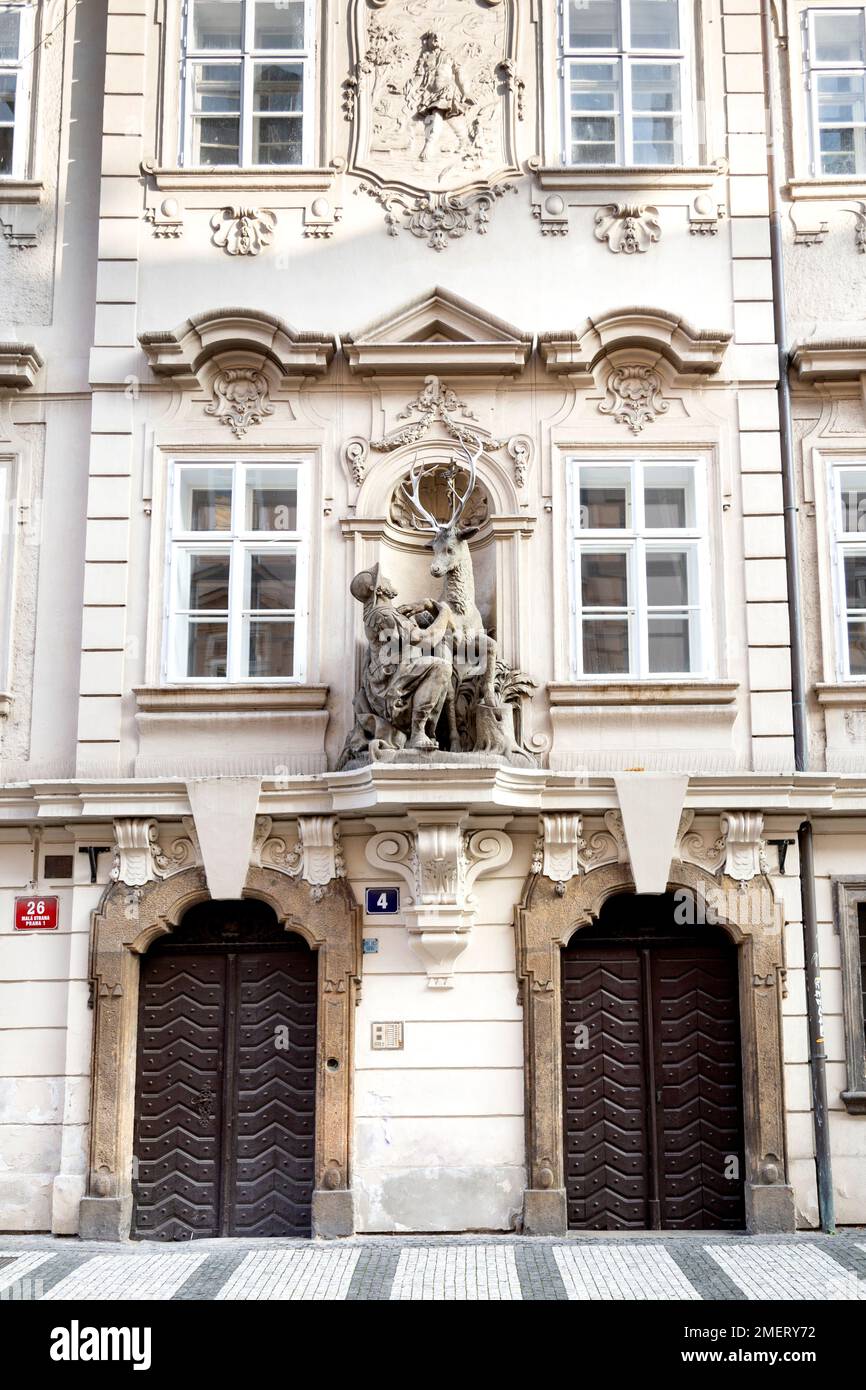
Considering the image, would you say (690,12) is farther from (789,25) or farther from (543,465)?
(543,465)

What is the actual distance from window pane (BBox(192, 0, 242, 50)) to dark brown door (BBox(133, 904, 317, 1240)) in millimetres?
7167

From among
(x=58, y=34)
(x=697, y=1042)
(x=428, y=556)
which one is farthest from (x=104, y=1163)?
(x=58, y=34)

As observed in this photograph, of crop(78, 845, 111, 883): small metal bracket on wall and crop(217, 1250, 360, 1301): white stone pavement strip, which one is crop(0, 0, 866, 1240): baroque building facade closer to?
crop(78, 845, 111, 883): small metal bracket on wall

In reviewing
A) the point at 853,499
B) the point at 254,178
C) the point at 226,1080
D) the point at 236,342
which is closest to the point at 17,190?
the point at 254,178

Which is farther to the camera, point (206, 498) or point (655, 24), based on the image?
point (655, 24)

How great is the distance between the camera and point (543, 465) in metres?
11.8

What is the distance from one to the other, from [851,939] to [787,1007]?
73 centimetres

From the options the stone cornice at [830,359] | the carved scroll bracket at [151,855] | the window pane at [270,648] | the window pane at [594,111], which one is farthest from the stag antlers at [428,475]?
the carved scroll bracket at [151,855]

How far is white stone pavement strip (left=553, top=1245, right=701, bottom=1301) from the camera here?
8.87m

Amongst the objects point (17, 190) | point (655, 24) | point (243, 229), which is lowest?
point (243, 229)

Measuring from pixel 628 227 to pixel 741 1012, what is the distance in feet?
Result: 20.4

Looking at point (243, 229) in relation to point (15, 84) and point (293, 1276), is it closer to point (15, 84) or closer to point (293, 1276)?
point (15, 84)

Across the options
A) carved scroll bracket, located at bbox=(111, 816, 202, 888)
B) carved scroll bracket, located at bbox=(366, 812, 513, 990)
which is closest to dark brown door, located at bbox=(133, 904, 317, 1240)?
carved scroll bracket, located at bbox=(111, 816, 202, 888)

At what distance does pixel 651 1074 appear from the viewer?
11.1 metres
